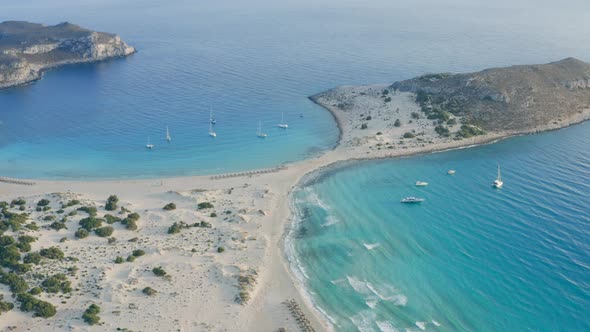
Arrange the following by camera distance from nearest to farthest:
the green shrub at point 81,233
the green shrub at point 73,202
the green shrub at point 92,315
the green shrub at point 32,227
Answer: the green shrub at point 92,315, the green shrub at point 81,233, the green shrub at point 32,227, the green shrub at point 73,202

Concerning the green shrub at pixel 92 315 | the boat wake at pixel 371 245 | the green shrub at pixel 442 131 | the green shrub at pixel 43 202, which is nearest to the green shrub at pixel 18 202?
the green shrub at pixel 43 202

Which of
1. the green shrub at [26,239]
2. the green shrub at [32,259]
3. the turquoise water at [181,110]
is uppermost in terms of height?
the turquoise water at [181,110]

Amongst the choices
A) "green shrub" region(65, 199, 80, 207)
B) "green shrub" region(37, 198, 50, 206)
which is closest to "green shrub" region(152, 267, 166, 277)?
"green shrub" region(65, 199, 80, 207)

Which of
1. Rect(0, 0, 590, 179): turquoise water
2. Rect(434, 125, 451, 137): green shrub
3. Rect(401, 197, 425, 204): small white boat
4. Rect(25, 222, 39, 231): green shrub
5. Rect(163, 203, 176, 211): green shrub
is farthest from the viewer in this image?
Rect(434, 125, 451, 137): green shrub

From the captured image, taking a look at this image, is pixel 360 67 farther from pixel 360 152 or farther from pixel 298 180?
pixel 298 180

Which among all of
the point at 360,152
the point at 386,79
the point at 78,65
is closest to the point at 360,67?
the point at 386,79

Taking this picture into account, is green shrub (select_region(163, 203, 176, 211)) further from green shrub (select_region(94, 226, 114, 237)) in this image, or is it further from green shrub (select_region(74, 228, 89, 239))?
green shrub (select_region(74, 228, 89, 239))

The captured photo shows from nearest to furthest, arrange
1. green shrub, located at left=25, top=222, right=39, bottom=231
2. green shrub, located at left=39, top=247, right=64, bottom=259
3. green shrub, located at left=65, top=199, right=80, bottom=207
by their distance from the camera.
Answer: green shrub, located at left=39, top=247, right=64, bottom=259, green shrub, located at left=25, top=222, right=39, bottom=231, green shrub, located at left=65, top=199, right=80, bottom=207

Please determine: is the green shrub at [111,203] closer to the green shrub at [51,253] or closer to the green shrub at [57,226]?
the green shrub at [57,226]
